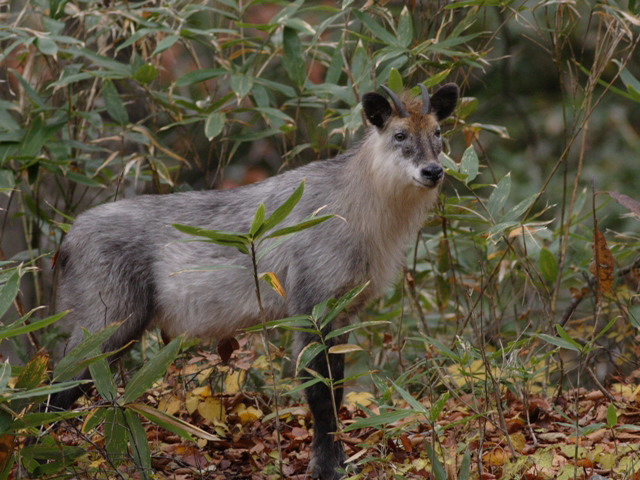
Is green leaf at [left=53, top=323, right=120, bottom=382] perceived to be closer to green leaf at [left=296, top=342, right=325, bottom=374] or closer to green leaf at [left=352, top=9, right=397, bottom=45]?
green leaf at [left=296, top=342, right=325, bottom=374]

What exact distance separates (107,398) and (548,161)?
591 centimetres

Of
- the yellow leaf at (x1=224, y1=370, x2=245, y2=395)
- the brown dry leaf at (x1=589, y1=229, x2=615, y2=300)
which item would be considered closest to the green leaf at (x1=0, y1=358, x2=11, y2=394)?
the yellow leaf at (x1=224, y1=370, x2=245, y2=395)

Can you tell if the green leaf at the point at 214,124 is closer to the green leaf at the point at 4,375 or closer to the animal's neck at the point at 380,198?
the animal's neck at the point at 380,198

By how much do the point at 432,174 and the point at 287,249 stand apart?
0.94 m

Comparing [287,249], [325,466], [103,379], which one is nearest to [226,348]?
[287,249]

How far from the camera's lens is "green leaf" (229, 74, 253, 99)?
14.7 feet

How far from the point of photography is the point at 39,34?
4.39 metres

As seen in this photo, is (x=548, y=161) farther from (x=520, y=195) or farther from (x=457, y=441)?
(x=457, y=441)

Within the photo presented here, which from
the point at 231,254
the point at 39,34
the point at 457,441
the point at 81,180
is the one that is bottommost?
the point at 457,441

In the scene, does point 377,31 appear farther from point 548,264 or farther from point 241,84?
point 548,264

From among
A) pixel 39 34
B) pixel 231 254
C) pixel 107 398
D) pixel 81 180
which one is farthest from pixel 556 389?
pixel 39 34

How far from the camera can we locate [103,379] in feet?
9.32

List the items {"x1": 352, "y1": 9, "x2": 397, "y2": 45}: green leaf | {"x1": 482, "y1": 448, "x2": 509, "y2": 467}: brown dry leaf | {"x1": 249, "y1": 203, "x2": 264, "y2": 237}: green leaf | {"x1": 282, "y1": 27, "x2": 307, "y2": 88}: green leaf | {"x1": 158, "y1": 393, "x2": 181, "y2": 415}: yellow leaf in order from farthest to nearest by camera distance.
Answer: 1. {"x1": 282, "y1": 27, "x2": 307, "y2": 88}: green leaf
2. {"x1": 352, "y1": 9, "x2": 397, "y2": 45}: green leaf
3. {"x1": 158, "y1": 393, "x2": 181, "y2": 415}: yellow leaf
4. {"x1": 482, "y1": 448, "x2": 509, "y2": 467}: brown dry leaf
5. {"x1": 249, "y1": 203, "x2": 264, "y2": 237}: green leaf

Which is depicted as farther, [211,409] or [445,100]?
[211,409]
